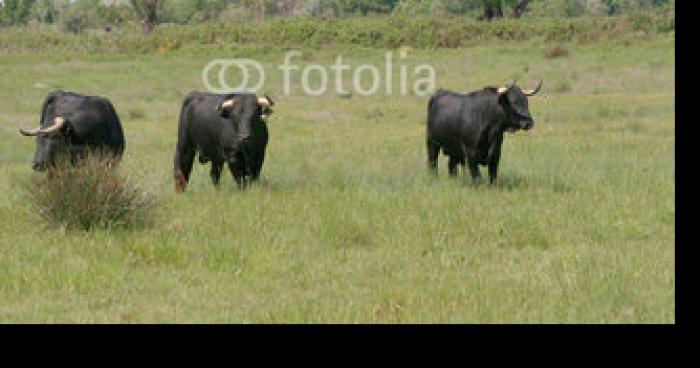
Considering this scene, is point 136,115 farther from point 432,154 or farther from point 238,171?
point 238,171

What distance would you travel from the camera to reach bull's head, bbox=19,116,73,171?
11414mm

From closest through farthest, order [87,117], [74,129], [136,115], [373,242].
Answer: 1. [373,242]
2. [74,129]
3. [87,117]
4. [136,115]

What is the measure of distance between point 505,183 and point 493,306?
6.35m

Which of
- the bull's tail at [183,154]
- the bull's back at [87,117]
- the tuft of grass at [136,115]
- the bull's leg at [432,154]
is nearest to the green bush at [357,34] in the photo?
the tuft of grass at [136,115]

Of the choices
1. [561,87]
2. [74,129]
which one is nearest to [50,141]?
[74,129]

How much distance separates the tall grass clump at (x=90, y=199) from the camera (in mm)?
9758

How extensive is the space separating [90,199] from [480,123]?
553 cm

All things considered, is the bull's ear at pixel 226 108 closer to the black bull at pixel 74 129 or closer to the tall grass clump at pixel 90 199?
the black bull at pixel 74 129

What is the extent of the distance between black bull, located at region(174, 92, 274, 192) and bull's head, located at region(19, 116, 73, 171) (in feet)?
6.35

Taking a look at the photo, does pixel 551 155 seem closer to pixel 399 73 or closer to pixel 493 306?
pixel 493 306

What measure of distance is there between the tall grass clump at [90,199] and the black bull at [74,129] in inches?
57.7

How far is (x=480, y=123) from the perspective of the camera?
1329 centimetres

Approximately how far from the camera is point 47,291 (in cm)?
786
